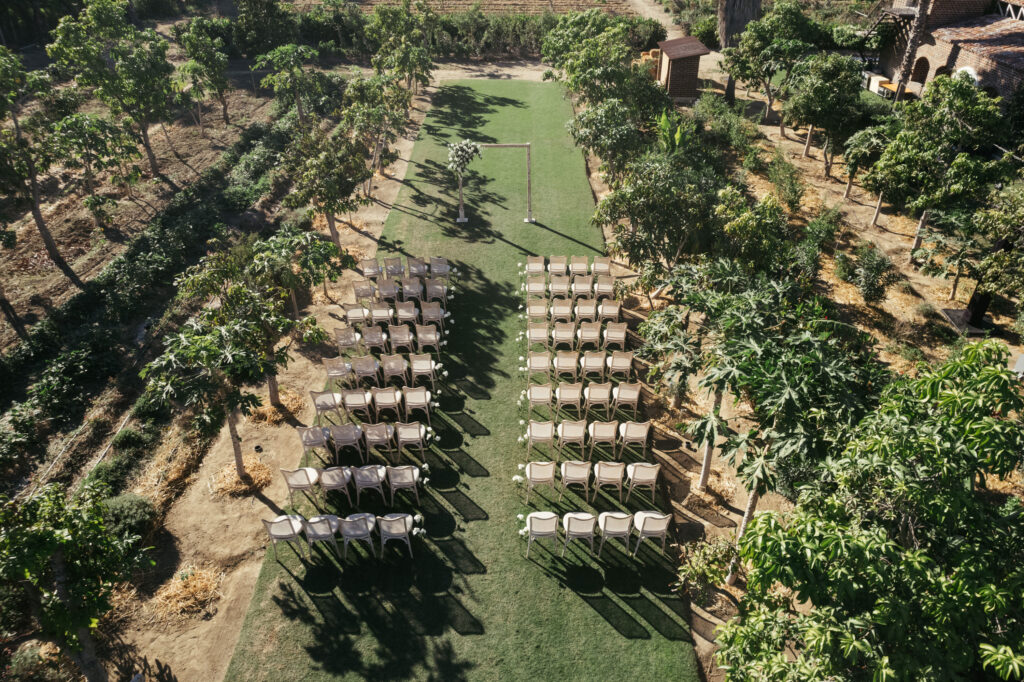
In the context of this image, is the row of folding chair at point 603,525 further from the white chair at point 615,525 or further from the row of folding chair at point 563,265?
the row of folding chair at point 563,265

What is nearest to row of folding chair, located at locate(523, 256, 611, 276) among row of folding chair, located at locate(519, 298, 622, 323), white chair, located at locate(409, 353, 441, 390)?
row of folding chair, located at locate(519, 298, 622, 323)

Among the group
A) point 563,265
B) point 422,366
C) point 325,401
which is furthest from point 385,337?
point 563,265

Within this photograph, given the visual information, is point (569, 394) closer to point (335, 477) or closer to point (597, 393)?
point (597, 393)

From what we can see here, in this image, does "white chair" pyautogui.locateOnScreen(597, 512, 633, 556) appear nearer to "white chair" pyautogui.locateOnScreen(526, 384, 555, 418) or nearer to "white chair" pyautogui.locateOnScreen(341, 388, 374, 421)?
"white chair" pyautogui.locateOnScreen(526, 384, 555, 418)

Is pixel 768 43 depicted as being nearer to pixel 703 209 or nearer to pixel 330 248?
pixel 703 209

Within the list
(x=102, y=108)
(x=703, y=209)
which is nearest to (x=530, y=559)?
(x=703, y=209)
